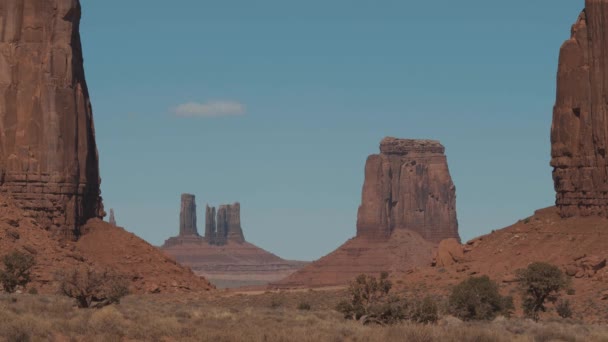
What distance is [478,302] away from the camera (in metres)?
63.3

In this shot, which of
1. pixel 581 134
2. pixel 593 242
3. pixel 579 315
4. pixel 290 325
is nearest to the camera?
pixel 290 325

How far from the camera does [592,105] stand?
84000mm

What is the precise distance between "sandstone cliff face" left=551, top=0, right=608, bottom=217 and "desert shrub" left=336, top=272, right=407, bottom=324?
16.4 m

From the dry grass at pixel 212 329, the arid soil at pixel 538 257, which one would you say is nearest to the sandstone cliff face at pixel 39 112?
the arid soil at pixel 538 257

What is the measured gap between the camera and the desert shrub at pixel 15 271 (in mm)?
71688

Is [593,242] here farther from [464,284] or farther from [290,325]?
[290,325]

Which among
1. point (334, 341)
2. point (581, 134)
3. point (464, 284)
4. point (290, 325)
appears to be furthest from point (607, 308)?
point (334, 341)

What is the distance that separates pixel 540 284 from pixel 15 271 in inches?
1154

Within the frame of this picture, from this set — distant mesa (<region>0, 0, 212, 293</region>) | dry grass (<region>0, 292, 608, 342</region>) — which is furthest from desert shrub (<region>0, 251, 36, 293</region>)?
dry grass (<region>0, 292, 608, 342</region>)

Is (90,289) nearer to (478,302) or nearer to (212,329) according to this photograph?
(212,329)

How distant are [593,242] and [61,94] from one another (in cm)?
3679

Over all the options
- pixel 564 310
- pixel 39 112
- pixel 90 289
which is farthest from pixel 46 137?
pixel 564 310

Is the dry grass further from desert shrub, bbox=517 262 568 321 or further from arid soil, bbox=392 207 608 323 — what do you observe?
arid soil, bbox=392 207 608 323

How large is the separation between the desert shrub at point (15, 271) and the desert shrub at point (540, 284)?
Answer: 27755 mm
